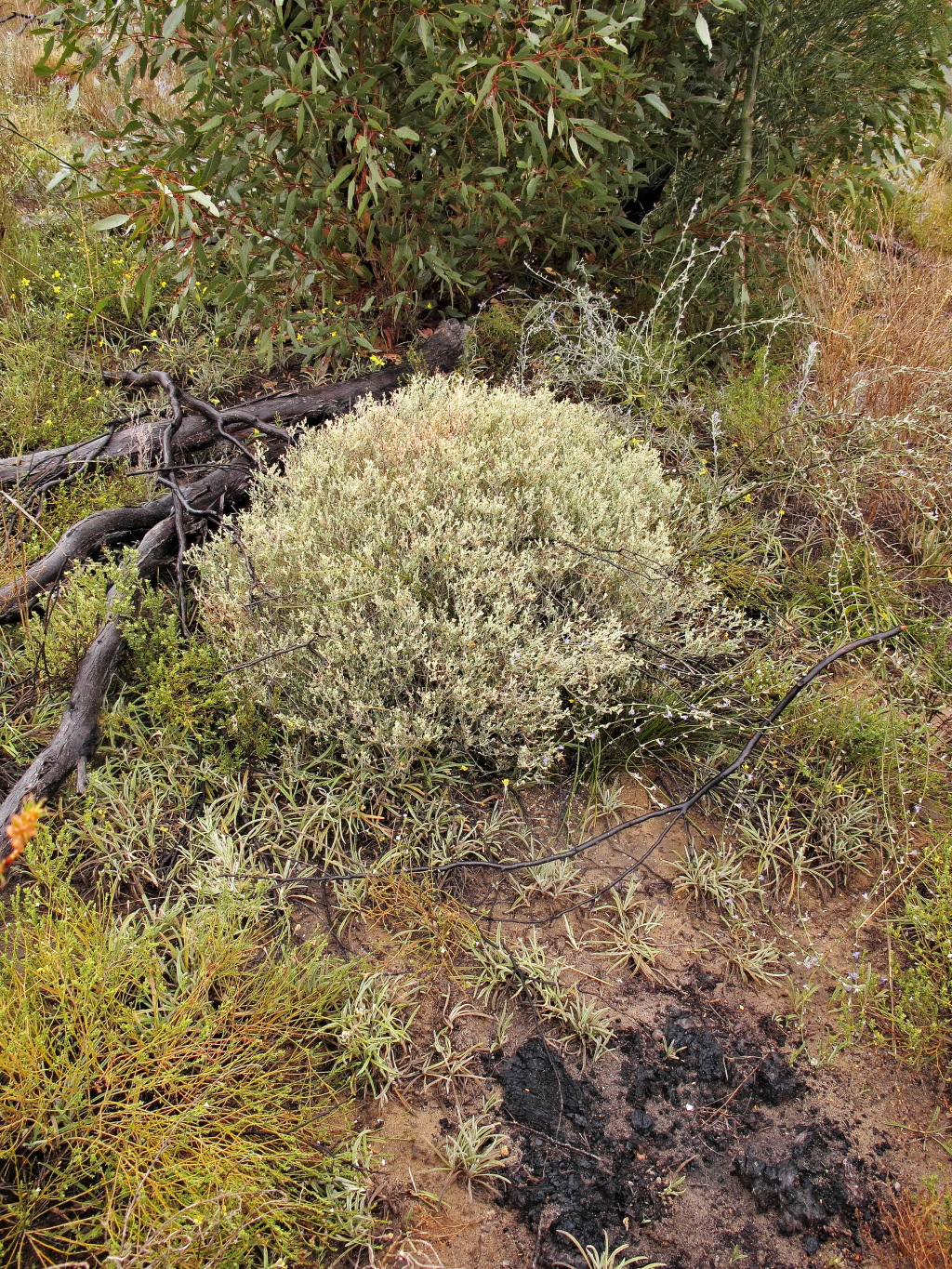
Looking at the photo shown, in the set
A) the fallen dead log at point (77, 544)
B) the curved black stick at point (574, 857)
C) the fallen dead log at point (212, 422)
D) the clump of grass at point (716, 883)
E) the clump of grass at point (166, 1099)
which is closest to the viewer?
the clump of grass at point (166, 1099)

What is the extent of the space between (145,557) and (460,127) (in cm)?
224

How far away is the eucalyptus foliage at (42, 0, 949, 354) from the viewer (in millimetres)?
3152

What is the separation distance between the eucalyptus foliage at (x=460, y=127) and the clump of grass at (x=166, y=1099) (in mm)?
2577

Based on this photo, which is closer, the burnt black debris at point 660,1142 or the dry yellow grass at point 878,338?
the burnt black debris at point 660,1142

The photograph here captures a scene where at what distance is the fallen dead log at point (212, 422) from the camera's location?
329 cm

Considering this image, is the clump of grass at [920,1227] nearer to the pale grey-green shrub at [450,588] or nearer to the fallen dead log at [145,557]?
the pale grey-green shrub at [450,588]

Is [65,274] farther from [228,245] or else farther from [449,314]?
→ [449,314]

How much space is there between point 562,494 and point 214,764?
1.46m

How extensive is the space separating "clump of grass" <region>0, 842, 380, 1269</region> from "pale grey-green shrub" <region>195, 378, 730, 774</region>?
0.71m

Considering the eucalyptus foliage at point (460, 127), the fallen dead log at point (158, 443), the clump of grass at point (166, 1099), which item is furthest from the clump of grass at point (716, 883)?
the eucalyptus foliage at point (460, 127)

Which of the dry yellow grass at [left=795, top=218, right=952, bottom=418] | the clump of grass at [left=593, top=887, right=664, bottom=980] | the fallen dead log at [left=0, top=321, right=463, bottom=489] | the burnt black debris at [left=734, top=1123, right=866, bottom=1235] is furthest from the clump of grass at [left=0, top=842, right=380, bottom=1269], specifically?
the dry yellow grass at [left=795, top=218, right=952, bottom=418]

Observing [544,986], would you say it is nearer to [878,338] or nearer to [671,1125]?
[671,1125]

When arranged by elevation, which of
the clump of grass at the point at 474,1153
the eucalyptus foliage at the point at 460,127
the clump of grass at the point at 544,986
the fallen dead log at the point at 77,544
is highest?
the eucalyptus foliage at the point at 460,127

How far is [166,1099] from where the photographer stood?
175 centimetres
